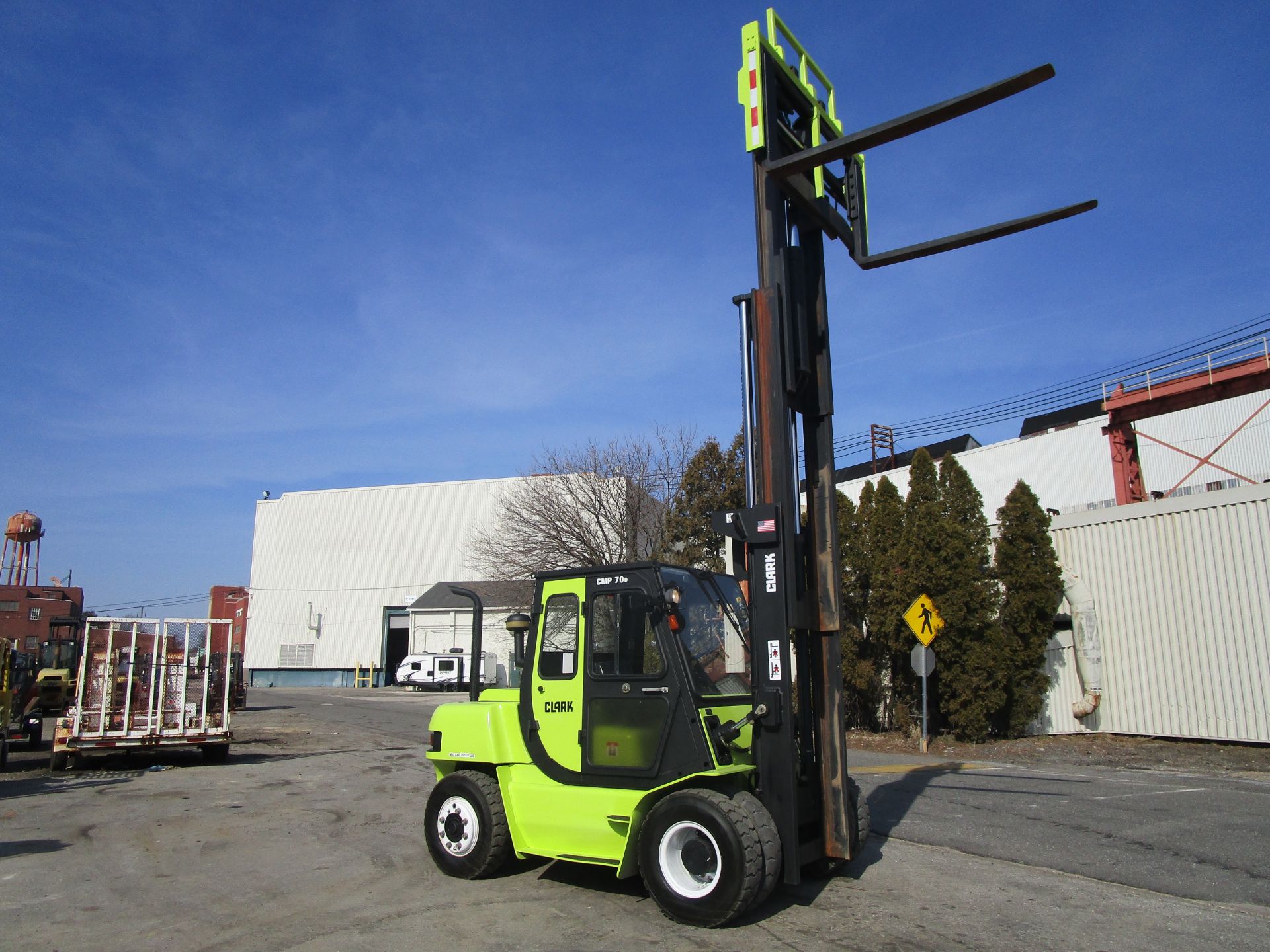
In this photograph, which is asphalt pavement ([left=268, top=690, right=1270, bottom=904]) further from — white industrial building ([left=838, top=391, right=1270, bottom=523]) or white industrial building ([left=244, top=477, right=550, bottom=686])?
white industrial building ([left=244, top=477, right=550, bottom=686])

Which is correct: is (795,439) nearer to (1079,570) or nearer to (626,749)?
(626,749)

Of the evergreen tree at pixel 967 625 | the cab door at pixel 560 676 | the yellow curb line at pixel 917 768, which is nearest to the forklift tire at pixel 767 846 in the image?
the cab door at pixel 560 676

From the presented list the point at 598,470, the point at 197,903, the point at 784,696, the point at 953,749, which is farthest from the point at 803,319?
the point at 598,470

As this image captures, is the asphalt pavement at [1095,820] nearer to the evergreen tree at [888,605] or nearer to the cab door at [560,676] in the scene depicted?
the cab door at [560,676]

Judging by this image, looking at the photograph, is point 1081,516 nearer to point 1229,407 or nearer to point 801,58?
point 801,58

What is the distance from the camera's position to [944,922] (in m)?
5.86

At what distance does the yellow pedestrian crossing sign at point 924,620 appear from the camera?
16516 mm

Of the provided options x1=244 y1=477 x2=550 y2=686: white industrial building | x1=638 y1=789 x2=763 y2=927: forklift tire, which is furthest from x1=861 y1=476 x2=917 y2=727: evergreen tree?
x1=244 y1=477 x2=550 y2=686: white industrial building

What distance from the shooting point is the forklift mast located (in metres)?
6.07

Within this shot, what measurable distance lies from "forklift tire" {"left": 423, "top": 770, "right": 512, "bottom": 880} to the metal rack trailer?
31.3ft

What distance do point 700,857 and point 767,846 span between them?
451 mm

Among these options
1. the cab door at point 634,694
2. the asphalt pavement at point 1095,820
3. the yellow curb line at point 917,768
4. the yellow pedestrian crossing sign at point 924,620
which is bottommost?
the yellow curb line at point 917,768

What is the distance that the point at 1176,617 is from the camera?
1659 cm

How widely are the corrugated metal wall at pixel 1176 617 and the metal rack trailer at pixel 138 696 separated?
16.5 m
